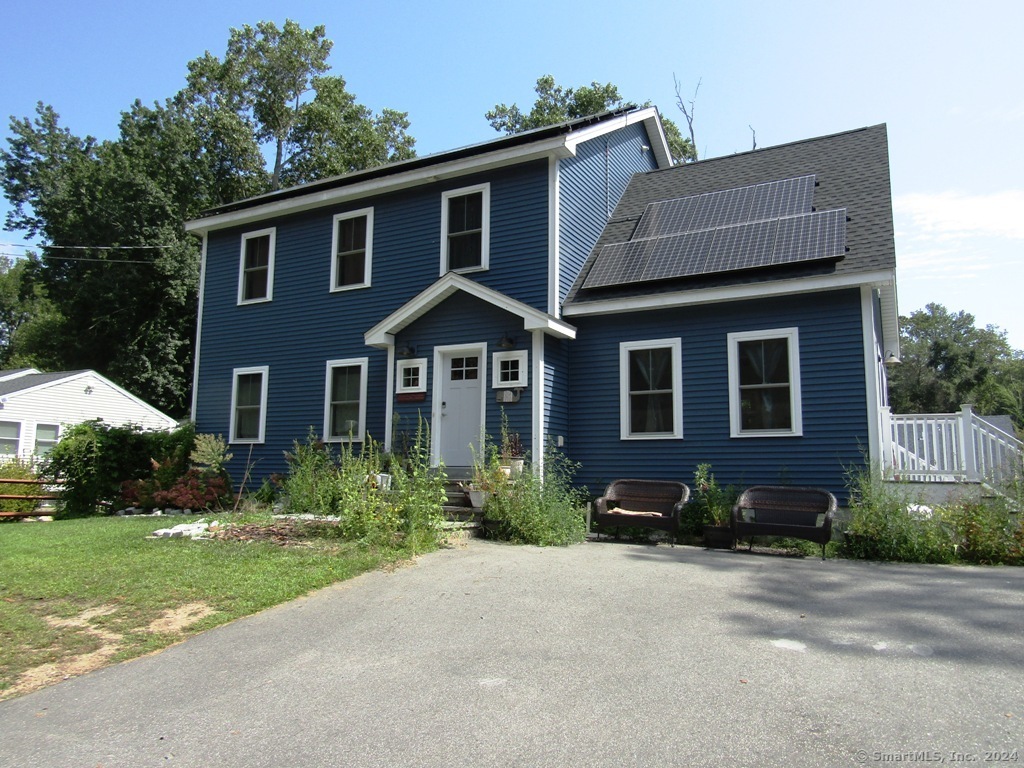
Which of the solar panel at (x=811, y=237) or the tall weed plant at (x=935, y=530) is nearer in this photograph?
the tall weed plant at (x=935, y=530)

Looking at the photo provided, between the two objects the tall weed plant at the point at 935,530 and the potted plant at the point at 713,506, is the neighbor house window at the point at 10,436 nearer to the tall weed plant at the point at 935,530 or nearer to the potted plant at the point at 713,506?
the potted plant at the point at 713,506

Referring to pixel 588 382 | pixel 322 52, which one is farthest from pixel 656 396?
pixel 322 52

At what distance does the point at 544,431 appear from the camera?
11.5m

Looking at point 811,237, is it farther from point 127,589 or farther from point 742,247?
point 127,589

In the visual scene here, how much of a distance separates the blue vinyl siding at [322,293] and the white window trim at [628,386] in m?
1.68

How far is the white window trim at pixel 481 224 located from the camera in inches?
508

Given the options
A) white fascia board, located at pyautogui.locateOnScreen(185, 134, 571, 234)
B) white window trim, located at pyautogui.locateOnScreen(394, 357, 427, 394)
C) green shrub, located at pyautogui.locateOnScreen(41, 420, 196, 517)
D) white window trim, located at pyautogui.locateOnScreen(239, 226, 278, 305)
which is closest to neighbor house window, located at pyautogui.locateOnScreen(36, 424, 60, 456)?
green shrub, located at pyautogui.locateOnScreen(41, 420, 196, 517)

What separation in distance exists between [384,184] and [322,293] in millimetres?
2625

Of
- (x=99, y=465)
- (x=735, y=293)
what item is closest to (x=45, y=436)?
(x=99, y=465)

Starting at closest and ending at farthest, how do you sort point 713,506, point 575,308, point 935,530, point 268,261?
point 935,530, point 713,506, point 575,308, point 268,261

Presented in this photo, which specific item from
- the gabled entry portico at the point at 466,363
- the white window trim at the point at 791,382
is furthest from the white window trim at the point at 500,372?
the white window trim at the point at 791,382

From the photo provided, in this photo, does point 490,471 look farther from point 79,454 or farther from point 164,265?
point 164,265

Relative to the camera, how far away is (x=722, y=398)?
1114 centimetres

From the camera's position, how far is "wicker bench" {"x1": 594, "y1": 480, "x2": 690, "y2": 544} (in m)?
9.61
